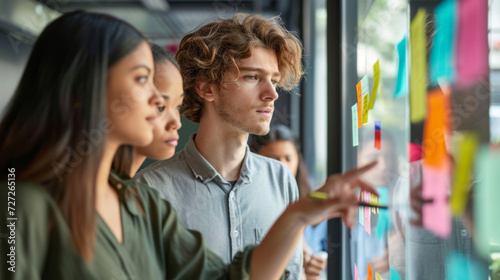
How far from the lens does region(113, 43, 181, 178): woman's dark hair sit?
0.58 m

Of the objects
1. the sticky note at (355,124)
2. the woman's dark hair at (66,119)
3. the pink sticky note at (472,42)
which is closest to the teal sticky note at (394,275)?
the sticky note at (355,124)

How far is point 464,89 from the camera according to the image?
46 cm

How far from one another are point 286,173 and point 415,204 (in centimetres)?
27

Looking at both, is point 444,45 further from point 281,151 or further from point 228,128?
point 281,151

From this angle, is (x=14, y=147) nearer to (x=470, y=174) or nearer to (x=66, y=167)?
(x=66, y=167)

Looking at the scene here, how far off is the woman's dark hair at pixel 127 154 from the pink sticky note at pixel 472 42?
35 cm

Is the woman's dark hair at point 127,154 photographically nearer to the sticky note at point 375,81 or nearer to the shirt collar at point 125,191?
the shirt collar at point 125,191

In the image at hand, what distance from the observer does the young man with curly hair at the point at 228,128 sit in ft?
2.23

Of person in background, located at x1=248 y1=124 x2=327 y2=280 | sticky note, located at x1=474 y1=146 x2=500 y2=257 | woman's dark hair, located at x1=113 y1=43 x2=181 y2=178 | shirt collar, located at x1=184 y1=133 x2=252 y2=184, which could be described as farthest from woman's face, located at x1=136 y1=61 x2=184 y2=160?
sticky note, located at x1=474 y1=146 x2=500 y2=257

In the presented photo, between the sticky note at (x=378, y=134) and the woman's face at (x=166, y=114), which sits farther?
the sticky note at (x=378, y=134)

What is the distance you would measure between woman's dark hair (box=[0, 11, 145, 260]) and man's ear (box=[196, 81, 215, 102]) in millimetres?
185

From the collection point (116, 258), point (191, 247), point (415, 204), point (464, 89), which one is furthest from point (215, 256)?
A: point (464, 89)

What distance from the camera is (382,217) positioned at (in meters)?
0.72

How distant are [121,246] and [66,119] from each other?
0.53 feet
